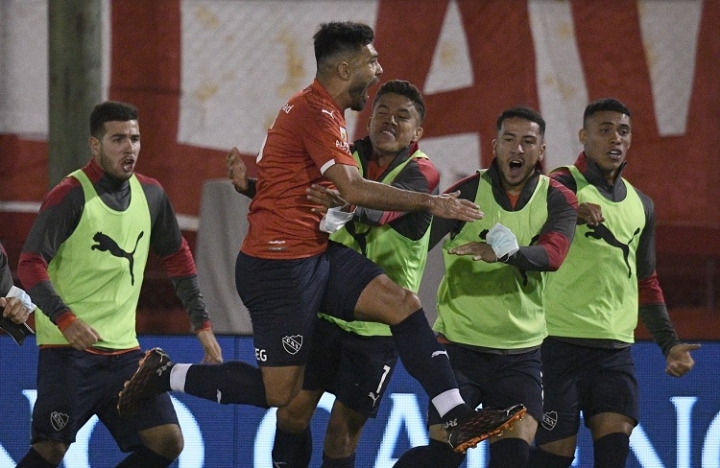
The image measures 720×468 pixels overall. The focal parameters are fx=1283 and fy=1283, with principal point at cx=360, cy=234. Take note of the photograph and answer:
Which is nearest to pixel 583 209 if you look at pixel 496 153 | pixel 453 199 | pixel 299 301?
pixel 496 153

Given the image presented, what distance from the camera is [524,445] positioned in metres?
5.28

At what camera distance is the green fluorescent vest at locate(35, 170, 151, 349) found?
5457 millimetres

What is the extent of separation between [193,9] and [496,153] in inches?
147

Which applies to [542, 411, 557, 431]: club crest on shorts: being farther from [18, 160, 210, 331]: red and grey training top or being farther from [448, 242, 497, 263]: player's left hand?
[18, 160, 210, 331]: red and grey training top

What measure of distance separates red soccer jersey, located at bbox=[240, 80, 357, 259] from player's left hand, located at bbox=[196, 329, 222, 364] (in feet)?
2.60

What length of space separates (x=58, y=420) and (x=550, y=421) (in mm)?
2148

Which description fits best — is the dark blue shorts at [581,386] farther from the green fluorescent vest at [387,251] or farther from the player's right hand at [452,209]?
the player's right hand at [452,209]

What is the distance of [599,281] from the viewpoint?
18.9ft

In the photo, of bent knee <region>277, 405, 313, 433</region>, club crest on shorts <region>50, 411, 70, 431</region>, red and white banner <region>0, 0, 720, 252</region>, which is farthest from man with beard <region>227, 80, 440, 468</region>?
red and white banner <region>0, 0, 720, 252</region>

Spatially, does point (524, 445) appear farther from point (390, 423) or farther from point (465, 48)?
Answer: point (465, 48)

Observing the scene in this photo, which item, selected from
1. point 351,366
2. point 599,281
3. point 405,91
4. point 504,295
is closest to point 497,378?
point 504,295

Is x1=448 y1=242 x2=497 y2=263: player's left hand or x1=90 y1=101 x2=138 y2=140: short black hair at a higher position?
x1=90 y1=101 x2=138 y2=140: short black hair

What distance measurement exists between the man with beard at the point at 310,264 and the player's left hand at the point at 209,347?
A: 0.52 meters

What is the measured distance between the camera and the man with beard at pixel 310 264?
4.96 meters
